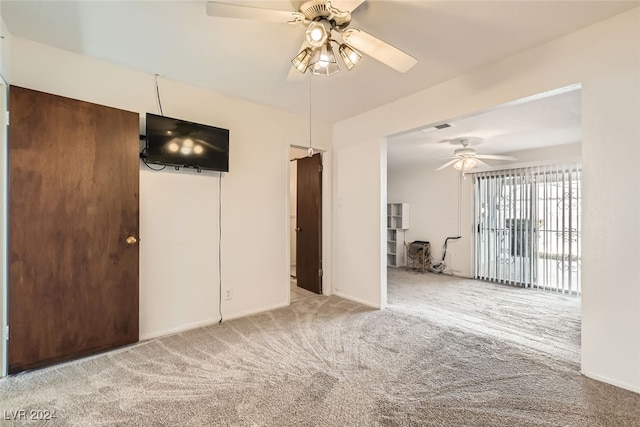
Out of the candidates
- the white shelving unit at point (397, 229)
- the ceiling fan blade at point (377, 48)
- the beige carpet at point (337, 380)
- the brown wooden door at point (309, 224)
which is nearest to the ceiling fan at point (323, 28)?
the ceiling fan blade at point (377, 48)

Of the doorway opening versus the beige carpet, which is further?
the doorway opening

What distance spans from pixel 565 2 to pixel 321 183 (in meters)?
3.02

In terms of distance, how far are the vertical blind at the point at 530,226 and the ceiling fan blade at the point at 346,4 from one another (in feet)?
16.0

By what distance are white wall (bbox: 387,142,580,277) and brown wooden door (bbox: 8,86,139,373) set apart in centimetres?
569

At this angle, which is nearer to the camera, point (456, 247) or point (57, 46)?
point (57, 46)

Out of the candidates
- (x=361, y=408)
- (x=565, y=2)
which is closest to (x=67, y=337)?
(x=361, y=408)

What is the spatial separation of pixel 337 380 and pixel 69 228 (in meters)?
2.34

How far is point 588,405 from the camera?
177 centimetres

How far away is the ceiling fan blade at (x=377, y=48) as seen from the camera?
1738mm

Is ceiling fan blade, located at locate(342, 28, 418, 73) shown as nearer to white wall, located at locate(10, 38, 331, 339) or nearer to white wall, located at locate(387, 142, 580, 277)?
white wall, located at locate(10, 38, 331, 339)

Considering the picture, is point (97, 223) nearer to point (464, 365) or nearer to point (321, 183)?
point (321, 183)

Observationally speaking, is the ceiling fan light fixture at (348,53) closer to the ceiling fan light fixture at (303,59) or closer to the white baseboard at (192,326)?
the ceiling fan light fixture at (303,59)

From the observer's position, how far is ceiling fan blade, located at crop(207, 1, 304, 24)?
4.81ft

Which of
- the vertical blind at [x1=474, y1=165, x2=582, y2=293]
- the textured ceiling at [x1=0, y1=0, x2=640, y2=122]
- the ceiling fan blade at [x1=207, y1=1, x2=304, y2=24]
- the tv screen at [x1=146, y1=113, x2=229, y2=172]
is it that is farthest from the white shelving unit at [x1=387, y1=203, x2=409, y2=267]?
the ceiling fan blade at [x1=207, y1=1, x2=304, y2=24]
